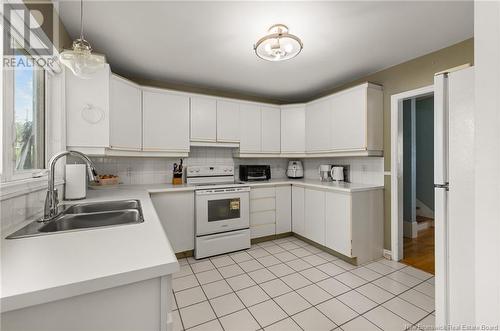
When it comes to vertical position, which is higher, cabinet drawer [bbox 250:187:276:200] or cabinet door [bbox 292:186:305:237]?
cabinet drawer [bbox 250:187:276:200]

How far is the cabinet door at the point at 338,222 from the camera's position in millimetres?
2543

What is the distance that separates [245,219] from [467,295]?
2.25 meters

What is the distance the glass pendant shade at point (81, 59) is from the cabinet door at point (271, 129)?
2.49 metres

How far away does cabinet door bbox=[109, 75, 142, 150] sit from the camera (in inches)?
91.2

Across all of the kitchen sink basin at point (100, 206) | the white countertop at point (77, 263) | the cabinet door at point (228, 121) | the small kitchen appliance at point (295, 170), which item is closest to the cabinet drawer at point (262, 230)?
the small kitchen appliance at point (295, 170)

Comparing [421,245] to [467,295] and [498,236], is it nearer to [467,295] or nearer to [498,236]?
[467,295]

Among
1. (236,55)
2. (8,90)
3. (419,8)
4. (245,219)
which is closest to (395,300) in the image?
(245,219)

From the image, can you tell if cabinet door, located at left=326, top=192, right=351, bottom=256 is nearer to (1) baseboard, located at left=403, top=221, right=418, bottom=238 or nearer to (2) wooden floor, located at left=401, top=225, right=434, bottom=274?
(2) wooden floor, located at left=401, top=225, right=434, bottom=274

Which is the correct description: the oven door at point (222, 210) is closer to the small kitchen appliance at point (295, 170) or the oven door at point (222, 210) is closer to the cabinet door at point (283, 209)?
the cabinet door at point (283, 209)

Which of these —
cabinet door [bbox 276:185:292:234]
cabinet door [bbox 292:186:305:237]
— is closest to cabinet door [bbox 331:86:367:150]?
cabinet door [bbox 292:186:305:237]

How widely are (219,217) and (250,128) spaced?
1.44 m

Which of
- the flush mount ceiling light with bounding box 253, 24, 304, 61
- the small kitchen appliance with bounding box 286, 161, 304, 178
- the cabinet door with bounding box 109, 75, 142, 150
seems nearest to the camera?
the flush mount ceiling light with bounding box 253, 24, 304, 61

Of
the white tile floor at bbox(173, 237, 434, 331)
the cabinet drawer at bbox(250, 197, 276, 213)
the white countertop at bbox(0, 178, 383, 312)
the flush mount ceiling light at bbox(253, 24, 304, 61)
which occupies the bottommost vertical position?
the white tile floor at bbox(173, 237, 434, 331)

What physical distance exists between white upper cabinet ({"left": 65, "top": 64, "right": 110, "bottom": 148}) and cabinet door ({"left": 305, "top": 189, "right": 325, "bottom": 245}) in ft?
8.16
